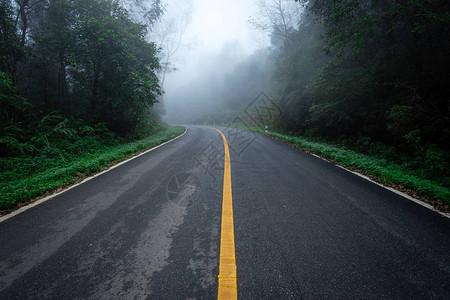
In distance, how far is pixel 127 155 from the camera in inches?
266

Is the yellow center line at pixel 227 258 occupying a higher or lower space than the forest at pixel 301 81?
lower

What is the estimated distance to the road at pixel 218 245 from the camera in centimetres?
142

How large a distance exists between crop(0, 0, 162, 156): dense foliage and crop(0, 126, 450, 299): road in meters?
6.68

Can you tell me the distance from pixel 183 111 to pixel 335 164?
230 ft

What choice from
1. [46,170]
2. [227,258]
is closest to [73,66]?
[46,170]

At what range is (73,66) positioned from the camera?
829 cm

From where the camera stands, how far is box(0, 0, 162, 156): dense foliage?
23.8 ft

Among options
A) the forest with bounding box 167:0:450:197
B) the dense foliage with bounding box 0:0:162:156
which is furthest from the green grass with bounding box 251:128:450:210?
the dense foliage with bounding box 0:0:162:156

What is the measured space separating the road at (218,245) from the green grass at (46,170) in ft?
2.04

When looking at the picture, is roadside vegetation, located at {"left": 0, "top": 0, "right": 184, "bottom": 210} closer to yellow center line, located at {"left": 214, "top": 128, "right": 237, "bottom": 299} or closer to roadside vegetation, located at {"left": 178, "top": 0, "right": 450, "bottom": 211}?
yellow center line, located at {"left": 214, "top": 128, "right": 237, "bottom": 299}

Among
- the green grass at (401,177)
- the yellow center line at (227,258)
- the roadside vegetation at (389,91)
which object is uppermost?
the roadside vegetation at (389,91)

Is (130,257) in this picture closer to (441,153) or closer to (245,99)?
(441,153)

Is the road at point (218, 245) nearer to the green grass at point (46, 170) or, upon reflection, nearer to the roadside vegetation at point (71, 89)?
the green grass at point (46, 170)

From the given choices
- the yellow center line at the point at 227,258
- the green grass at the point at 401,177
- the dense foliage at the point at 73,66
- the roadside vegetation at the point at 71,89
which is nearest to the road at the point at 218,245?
the yellow center line at the point at 227,258
